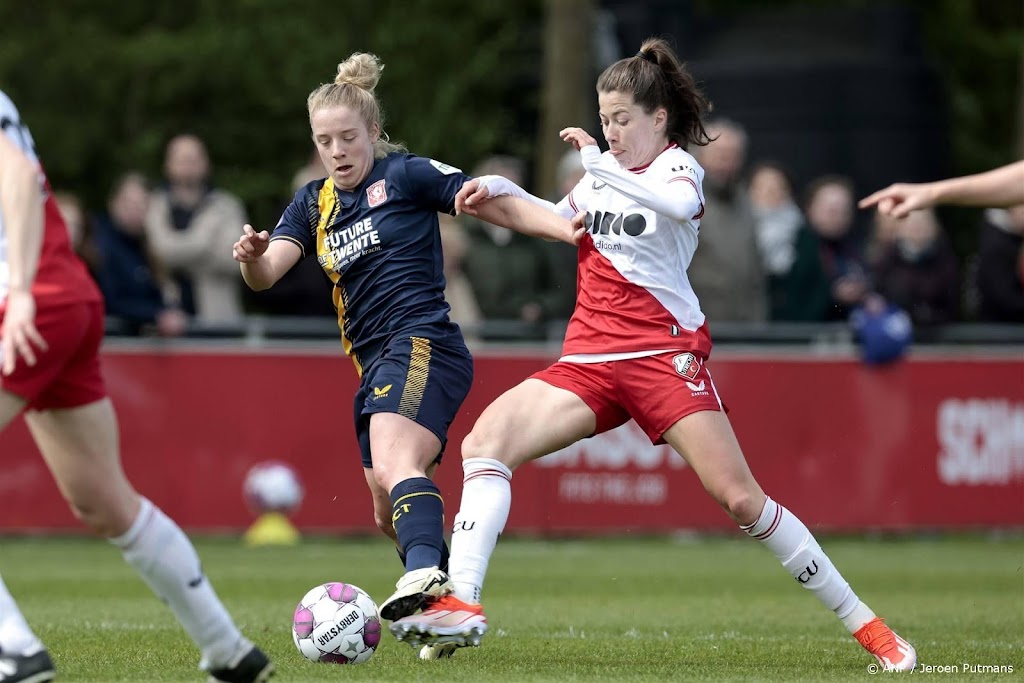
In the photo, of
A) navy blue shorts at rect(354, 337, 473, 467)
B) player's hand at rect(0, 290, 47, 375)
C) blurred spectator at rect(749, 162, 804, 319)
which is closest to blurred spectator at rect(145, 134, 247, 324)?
blurred spectator at rect(749, 162, 804, 319)

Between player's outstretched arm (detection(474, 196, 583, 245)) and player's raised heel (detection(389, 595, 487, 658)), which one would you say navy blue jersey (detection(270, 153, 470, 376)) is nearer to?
player's outstretched arm (detection(474, 196, 583, 245))

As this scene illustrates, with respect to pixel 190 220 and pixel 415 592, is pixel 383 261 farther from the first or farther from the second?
pixel 190 220

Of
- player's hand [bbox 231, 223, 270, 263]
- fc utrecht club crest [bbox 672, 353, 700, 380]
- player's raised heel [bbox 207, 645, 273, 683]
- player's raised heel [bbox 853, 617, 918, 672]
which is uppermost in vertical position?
player's hand [bbox 231, 223, 270, 263]

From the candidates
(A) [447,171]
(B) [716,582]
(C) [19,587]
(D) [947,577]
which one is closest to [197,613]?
(A) [447,171]

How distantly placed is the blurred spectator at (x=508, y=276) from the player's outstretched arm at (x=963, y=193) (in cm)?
819

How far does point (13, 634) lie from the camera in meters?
5.73

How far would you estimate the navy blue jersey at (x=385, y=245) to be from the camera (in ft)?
24.7

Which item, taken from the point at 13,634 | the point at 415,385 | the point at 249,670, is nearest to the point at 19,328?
the point at 13,634

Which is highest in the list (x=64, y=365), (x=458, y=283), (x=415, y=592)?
(x=64, y=365)

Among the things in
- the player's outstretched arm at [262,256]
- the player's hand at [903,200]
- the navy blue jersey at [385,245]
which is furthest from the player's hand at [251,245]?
the player's hand at [903,200]

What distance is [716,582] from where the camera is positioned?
11.5 m

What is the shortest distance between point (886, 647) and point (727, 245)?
Answer: 719cm

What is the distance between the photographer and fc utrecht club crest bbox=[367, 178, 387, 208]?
7.59 meters

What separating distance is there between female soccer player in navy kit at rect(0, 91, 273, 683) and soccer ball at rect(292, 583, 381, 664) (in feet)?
4.45
